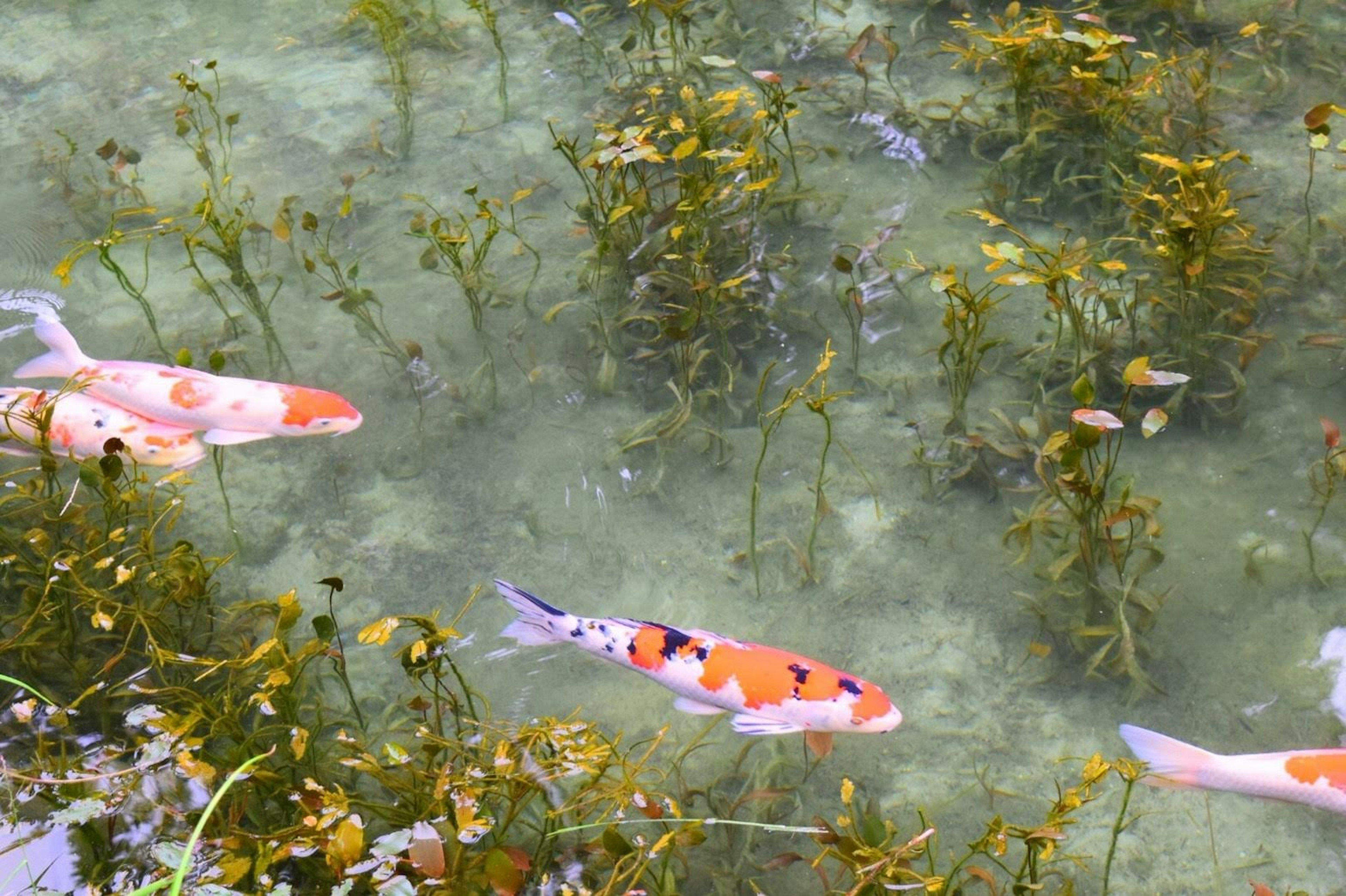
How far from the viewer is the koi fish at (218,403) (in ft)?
14.1

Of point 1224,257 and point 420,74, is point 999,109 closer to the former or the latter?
point 1224,257

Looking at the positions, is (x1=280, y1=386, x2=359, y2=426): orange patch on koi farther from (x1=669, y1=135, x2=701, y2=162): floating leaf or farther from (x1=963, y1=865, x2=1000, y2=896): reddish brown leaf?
(x1=963, y1=865, x2=1000, y2=896): reddish brown leaf

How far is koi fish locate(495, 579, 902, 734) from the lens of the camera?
3453mm

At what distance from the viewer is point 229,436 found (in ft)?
14.1

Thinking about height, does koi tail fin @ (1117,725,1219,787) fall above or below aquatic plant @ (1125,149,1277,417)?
below

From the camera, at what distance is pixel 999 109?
5516 millimetres

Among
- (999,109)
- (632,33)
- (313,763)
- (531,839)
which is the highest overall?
(632,33)

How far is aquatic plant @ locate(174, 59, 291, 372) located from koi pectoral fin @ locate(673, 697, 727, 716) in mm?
2414

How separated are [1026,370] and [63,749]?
11.8 ft

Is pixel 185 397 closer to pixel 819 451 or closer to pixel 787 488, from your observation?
pixel 787 488

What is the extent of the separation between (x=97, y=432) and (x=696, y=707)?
243 centimetres

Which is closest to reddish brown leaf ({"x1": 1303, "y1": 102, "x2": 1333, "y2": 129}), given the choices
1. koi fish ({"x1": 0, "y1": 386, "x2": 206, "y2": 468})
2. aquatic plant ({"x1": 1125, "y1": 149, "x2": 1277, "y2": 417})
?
aquatic plant ({"x1": 1125, "y1": 149, "x2": 1277, "y2": 417})

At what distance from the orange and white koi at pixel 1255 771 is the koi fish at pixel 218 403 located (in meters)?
2.99

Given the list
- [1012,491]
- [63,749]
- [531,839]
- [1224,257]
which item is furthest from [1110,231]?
[63,749]
